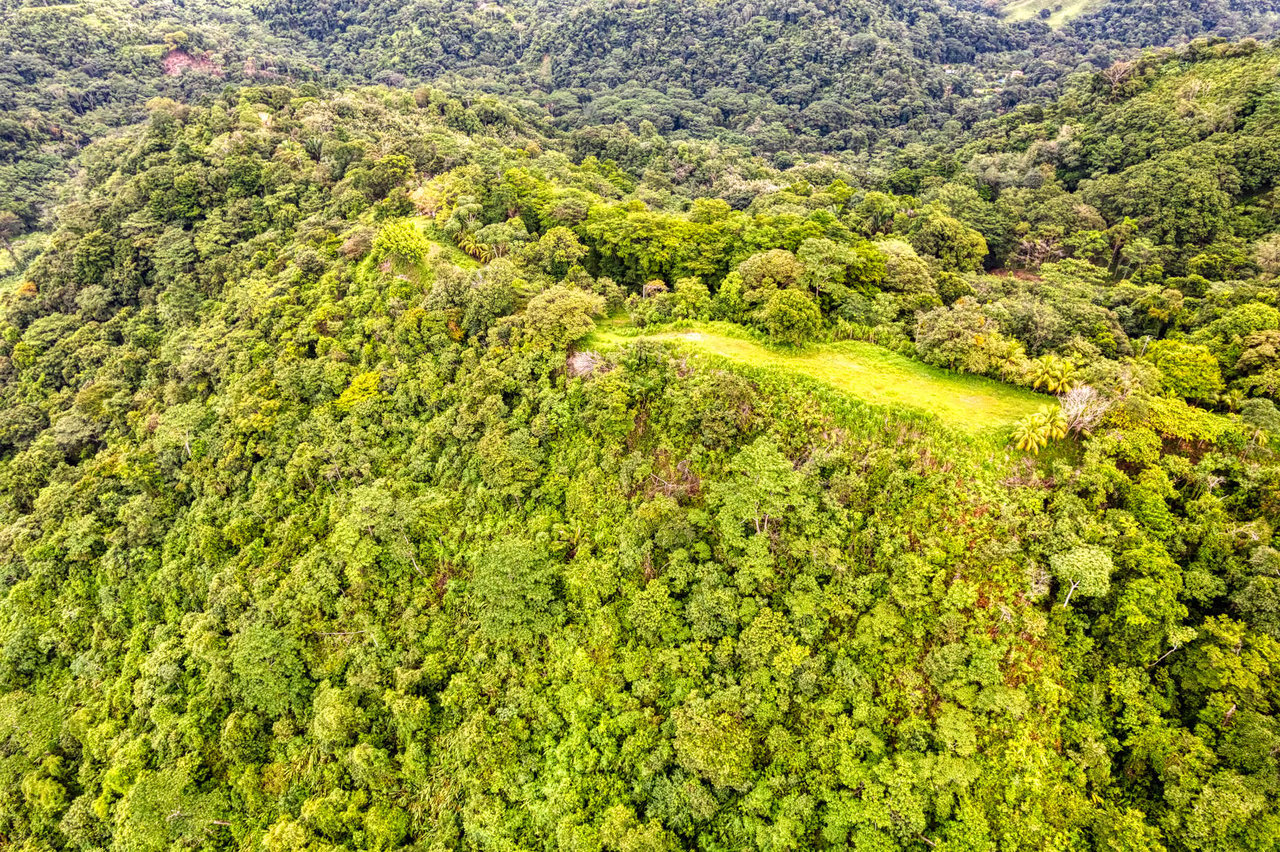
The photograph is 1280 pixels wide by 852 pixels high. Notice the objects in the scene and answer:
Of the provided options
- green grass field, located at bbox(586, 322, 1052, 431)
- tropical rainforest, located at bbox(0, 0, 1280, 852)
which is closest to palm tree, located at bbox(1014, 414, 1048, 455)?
tropical rainforest, located at bbox(0, 0, 1280, 852)

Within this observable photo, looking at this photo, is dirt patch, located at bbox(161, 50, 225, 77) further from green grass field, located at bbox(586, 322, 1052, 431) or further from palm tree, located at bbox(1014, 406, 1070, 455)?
palm tree, located at bbox(1014, 406, 1070, 455)

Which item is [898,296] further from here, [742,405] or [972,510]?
[972,510]

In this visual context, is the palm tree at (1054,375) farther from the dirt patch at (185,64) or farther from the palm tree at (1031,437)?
the dirt patch at (185,64)

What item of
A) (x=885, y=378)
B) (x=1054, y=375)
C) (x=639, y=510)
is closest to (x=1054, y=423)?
(x=1054, y=375)

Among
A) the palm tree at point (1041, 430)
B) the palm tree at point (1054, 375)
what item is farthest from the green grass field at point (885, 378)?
the palm tree at point (1041, 430)

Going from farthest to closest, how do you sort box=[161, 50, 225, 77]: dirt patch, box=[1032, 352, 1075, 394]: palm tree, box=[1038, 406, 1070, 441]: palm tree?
box=[161, 50, 225, 77]: dirt patch, box=[1032, 352, 1075, 394]: palm tree, box=[1038, 406, 1070, 441]: palm tree

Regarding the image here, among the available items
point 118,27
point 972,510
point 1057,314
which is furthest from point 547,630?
point 118,27
